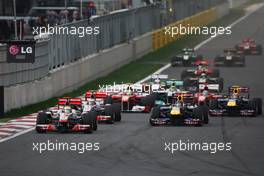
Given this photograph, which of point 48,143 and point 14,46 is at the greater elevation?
point 14,46

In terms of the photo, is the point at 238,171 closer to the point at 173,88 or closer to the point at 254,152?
the point at 254,152

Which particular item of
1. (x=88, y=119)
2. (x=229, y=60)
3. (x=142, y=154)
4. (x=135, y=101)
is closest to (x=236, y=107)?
(x=135, y=101)

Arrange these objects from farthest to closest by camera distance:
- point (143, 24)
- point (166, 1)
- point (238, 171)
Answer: point (166, 1) → point (143, 24) → point (238, 171)

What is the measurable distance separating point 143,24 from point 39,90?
25.6 m

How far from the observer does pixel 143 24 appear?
211 feet

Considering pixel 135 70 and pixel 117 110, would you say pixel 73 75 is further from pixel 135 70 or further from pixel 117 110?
pixel 117 110

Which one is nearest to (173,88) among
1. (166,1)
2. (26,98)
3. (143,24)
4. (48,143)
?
(26,98)

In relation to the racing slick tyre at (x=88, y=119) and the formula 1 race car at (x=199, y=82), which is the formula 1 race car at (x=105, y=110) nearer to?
the racing slick tyre at (x=88, y=119)

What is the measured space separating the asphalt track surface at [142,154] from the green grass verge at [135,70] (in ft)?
11.7
